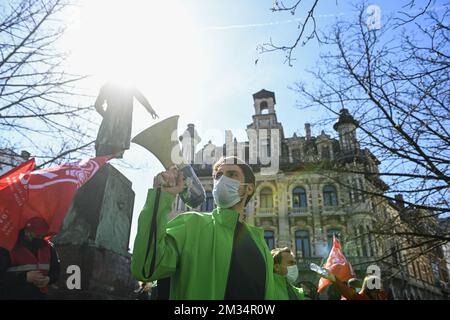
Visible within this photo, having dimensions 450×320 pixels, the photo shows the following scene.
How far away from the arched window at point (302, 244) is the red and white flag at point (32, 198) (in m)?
20.6

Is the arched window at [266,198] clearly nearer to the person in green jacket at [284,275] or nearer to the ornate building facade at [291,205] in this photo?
the ornate building facade at [291,205]

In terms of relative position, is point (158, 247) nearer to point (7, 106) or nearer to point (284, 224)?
point (7, 106)

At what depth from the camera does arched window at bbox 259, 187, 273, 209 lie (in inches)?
→ 947

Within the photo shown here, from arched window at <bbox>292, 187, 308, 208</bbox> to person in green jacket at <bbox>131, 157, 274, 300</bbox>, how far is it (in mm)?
22564

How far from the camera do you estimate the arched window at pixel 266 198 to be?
24.0m

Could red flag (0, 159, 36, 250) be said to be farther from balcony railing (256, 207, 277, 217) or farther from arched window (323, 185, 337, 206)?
arched window (323, 185, 337, 206)

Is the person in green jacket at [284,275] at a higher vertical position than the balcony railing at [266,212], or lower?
lower

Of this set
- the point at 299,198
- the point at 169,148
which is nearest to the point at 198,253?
the point at 169,148

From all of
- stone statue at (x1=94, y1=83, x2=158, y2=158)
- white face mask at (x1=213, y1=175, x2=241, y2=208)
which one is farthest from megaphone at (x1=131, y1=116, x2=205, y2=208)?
stone statue at (x1=94, y1=83, x2=158, y2=158)

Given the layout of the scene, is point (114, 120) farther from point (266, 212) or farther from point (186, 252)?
point (266, 212)

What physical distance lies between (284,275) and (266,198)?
2127 centimetres

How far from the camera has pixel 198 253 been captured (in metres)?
1.75

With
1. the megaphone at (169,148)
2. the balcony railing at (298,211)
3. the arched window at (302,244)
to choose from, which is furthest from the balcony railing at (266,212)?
the megaphone at (169,148)

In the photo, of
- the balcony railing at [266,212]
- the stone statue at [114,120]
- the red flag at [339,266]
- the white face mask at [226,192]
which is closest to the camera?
the white face mask at [226,192]
